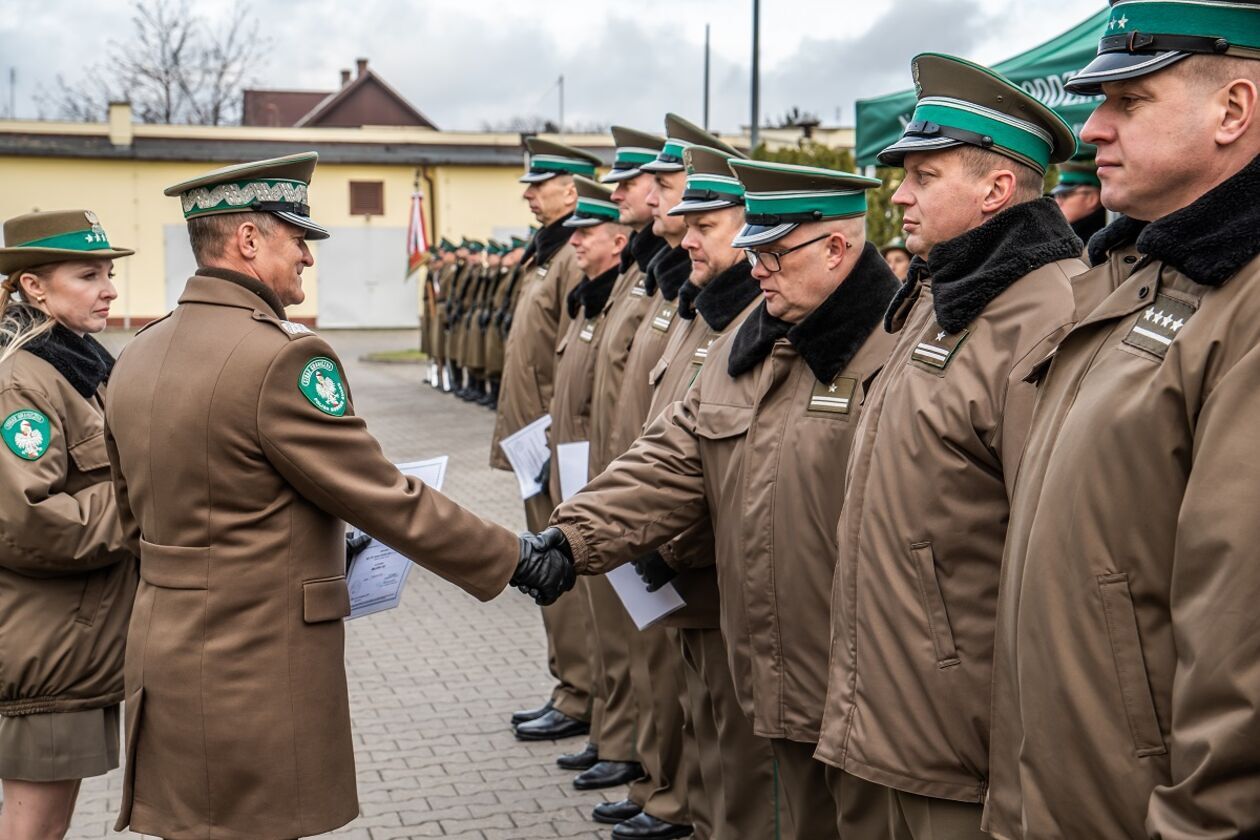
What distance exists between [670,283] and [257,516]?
2.54 m

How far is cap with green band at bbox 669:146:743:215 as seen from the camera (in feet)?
15.7

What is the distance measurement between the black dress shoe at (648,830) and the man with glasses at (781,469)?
1145mm

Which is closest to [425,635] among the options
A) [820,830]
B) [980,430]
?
[820,830]

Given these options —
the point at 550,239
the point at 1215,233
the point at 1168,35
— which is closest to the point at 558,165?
the point at 550,239

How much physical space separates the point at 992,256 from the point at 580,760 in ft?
11.9

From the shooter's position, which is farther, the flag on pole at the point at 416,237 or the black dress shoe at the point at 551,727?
the flag on pole at the point at 416,237

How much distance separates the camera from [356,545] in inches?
149

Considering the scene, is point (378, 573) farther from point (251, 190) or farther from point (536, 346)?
point (536, 346)

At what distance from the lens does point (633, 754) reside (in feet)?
19.0

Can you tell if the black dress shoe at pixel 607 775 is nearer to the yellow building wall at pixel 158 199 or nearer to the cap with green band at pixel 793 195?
the cap with green band at pixel 793 195

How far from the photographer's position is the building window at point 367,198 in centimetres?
3988

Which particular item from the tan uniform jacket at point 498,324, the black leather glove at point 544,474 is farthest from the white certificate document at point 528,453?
the tan uniform jacket at point 498,324

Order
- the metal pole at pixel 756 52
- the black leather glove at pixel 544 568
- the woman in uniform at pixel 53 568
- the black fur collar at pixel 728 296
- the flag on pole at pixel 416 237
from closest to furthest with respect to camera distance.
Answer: the black leather glove at pixel 544 568 < the woman in uniform at pixel 53 568 < the black fur collar at pixel 728 296 < the metal pole at pixel 756 52 < the flag on pole at pixel 416 237

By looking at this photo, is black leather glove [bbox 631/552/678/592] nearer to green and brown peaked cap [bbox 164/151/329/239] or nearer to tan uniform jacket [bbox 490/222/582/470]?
green and brown peaked cap [bbox 164/151/329/239]
